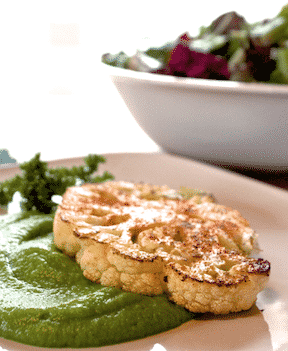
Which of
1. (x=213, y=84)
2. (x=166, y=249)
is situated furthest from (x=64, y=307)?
(x=213, y=84)

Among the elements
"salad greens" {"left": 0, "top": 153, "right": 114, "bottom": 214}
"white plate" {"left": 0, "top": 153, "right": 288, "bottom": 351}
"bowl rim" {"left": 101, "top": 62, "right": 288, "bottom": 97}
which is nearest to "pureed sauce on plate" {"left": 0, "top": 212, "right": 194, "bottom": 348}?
"white plate" {"left": 0, "top": 153, "right": 288, "bottom": 351}

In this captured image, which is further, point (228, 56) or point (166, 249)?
point (228, 56)

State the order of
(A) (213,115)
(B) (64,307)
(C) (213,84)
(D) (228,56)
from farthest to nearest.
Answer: (D) (228,56), (A) (213,115), (C) (213,84), (B) (64,307)

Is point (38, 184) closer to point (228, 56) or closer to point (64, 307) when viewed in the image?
point (64, 307)

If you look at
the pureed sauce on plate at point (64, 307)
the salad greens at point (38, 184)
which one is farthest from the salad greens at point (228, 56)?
the pureed sauce on plate at point (64, 307)

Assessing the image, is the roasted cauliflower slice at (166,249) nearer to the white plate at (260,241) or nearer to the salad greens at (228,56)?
the white plate at (260,241)

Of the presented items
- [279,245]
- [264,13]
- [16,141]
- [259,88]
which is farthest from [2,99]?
[264,13]
